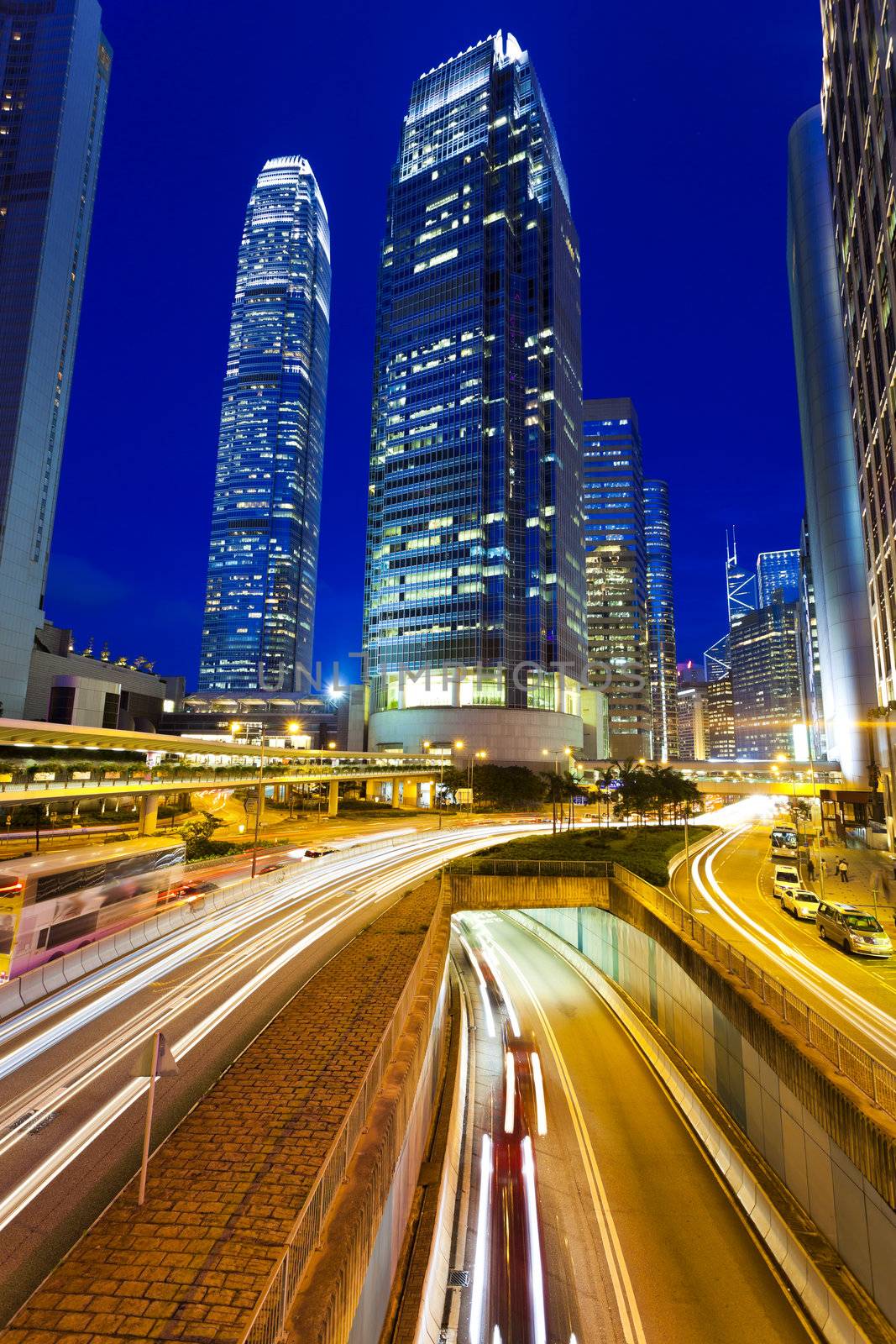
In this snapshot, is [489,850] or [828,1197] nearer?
[828,1197]

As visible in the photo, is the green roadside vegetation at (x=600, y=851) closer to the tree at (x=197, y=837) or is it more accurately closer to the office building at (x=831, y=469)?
the tree at (x=197, y=837)

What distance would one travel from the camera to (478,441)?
118750 mm

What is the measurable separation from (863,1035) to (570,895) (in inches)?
590

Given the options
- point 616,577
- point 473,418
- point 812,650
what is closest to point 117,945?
point 473,418

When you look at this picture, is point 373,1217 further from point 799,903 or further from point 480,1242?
point 799,903

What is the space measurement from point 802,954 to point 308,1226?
2215 centimetres

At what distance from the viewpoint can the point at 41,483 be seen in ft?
292

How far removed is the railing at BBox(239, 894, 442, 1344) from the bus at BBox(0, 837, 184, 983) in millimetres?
13283

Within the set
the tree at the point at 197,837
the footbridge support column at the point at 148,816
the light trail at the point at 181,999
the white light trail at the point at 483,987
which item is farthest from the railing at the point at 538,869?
the footbridge support column at the point at 148,816

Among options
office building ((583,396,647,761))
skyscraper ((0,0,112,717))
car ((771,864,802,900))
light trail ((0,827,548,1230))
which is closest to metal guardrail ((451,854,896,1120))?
light trail ((0,827,548,1230))

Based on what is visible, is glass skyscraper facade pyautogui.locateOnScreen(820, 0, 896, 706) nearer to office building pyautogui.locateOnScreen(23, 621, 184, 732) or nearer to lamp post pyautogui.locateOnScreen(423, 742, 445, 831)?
lamp post pyautogui.locateOnScreen(423, 742, 445, 831)

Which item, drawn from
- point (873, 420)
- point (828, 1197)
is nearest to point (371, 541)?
point (873, 420)

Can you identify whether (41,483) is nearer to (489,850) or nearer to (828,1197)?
(489,850)

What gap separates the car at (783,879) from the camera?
31.1 metres
